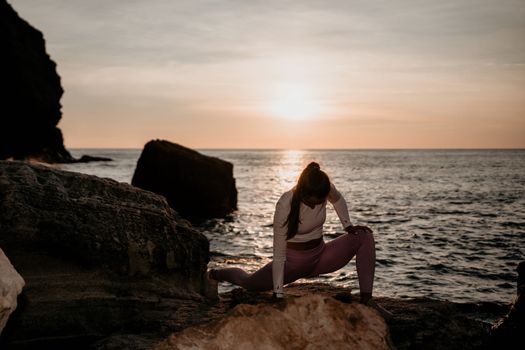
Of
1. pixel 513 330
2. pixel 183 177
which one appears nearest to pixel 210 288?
pixel 513 330

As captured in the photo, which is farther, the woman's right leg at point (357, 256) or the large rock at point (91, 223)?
the large rock at point (91, 223)

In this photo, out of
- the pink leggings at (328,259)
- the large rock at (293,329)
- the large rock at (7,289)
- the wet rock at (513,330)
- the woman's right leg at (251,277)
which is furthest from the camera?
the woman's right leg at (251,277)

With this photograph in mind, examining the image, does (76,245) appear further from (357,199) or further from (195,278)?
(357,199)

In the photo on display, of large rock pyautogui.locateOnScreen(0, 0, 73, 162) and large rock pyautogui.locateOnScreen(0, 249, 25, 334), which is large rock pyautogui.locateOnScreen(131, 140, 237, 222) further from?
large rock pyautogui.locateOnScreen(0, 0, 73, 162)

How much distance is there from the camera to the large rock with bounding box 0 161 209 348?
17.3 feet

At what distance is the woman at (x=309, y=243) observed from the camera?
5223 millimetres

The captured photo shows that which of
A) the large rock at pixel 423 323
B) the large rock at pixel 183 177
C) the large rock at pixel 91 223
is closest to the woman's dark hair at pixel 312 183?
the large rock at pixel 423 323

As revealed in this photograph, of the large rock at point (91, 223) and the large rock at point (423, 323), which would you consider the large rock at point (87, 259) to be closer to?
the large rock at point (91, 223)

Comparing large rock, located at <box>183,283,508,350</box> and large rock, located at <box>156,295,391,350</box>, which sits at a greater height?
large rock, located at <box>156,295,391,350</box>

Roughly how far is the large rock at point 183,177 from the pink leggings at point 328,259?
1481cm

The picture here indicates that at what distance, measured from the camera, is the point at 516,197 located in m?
33.4

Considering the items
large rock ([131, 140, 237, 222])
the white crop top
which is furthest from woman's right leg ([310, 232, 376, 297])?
large rock ([131, 140, 237, 222])

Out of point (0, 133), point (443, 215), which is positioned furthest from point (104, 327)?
point (0, 133)

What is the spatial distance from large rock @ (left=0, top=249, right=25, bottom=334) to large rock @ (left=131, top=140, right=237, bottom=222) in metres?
16.7
